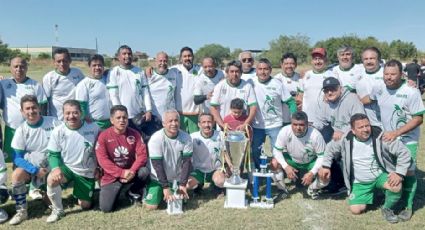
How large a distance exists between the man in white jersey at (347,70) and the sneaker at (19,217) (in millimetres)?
4688

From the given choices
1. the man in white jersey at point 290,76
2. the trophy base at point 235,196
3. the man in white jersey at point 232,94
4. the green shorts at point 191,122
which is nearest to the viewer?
the trophy base at point 235,196

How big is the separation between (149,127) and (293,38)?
7553 centimetres

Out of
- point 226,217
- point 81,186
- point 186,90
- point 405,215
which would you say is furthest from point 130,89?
point 405,215

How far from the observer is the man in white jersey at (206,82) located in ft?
21.6

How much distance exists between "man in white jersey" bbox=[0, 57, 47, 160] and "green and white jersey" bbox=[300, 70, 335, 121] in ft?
13.0

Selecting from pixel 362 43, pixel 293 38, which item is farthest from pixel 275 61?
pixel 293 38

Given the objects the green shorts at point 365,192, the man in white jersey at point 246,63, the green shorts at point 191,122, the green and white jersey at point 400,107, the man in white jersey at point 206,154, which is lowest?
the green shorts at point 365,192

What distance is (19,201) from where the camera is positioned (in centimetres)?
479

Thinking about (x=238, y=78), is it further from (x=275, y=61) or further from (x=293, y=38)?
(x=293, y=38)

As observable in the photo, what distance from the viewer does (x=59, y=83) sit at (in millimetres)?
6051

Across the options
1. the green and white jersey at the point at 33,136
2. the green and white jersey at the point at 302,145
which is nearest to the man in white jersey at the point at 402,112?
the green and white jersey at the point at 302,145

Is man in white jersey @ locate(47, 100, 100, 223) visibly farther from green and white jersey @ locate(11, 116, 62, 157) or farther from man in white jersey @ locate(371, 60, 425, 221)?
man in white jersey @ locate(371, 60, 425, 221)

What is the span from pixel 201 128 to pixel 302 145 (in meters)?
1.43

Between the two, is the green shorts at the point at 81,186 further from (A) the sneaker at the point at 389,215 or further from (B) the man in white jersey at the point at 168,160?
(A) the sneaker at the point at 389,215
